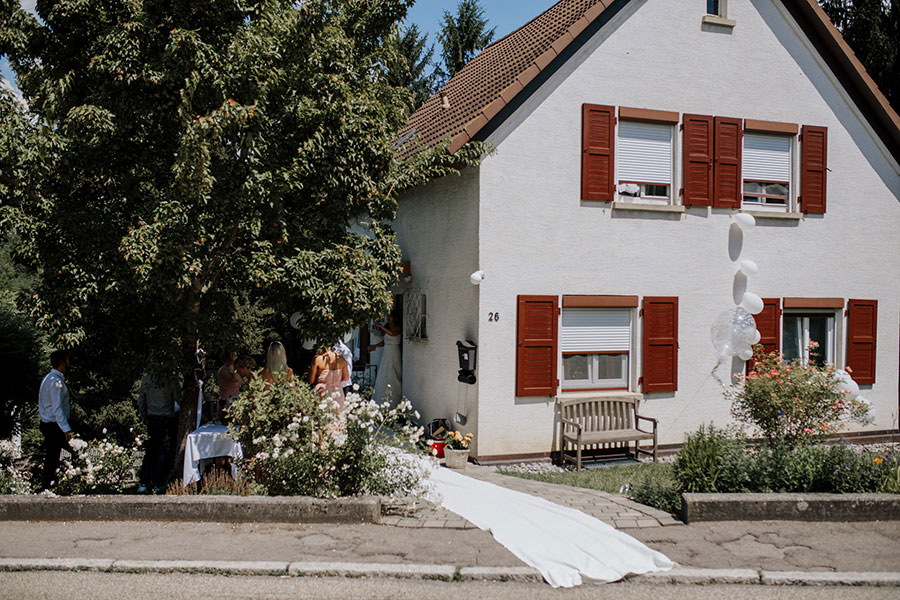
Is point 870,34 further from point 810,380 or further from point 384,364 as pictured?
point 384,364

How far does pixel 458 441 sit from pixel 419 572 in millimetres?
4493

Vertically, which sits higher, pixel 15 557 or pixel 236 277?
pixel 236 277

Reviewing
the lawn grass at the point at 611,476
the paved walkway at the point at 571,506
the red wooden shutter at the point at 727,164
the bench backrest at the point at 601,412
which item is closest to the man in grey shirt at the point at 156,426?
the paved walkway at the point at 571,506

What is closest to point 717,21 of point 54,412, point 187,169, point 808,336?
point 808,336

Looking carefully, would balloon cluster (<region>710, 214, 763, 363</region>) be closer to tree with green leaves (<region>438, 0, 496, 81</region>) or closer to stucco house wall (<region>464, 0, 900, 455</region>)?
stucco house wall (<region>464, 0, 900, 455</region>)

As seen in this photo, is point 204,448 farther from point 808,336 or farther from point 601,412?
point 808,336

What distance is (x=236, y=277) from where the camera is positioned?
7730 millimetres

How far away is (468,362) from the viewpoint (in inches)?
403

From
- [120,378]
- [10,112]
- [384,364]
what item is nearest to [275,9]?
[10,112]

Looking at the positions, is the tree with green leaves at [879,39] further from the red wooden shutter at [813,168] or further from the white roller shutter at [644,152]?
the white roller shutter at [644,152]

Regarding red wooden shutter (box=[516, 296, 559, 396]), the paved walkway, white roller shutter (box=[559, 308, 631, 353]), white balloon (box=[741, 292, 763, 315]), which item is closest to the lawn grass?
the paved walkway

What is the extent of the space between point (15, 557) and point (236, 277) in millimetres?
3353

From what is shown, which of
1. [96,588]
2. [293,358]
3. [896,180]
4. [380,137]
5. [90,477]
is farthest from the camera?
[293,358]

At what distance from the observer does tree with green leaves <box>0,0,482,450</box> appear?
688 centimetres
